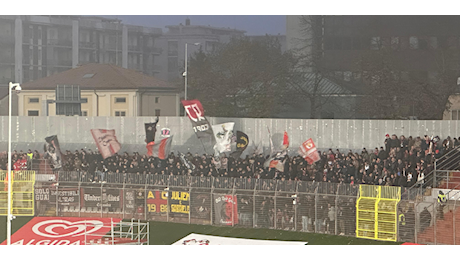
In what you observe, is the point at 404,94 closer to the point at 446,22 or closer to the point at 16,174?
the point at 446,22

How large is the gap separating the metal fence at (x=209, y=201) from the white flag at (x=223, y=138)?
5.55 metres

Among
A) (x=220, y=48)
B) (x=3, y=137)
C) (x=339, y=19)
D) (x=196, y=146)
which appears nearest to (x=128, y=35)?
(x=220, y=48)

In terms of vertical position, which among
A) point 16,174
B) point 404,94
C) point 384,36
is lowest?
point 16,174

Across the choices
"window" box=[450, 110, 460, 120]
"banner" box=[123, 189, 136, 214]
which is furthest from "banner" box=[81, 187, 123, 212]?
"window" box=[450, 110, 460, 120]

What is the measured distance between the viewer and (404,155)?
2889 cm

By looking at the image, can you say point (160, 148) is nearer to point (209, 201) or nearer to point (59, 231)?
point (209, 201)

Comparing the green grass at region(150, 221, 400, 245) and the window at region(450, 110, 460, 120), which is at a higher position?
the window at region(450, 110, 460, 120)

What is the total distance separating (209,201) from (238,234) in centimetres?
230

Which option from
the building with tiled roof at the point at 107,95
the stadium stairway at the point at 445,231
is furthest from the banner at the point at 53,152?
the stadium stairway at the point at 445,231

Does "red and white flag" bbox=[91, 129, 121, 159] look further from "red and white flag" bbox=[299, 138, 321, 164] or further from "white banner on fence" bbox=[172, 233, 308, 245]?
"red and white flag" bbox=[299, 138, 321, 164]

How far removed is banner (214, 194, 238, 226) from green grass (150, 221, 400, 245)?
13.8 inches

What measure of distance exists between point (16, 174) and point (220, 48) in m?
36.7

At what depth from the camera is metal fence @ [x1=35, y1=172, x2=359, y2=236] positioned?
91.4 feet

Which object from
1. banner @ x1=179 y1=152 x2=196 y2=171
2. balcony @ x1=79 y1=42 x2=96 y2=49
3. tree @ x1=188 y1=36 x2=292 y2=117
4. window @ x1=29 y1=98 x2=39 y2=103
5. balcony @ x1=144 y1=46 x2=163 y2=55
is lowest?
banner @ x1=179 y1=152 x2=196 y2=171
